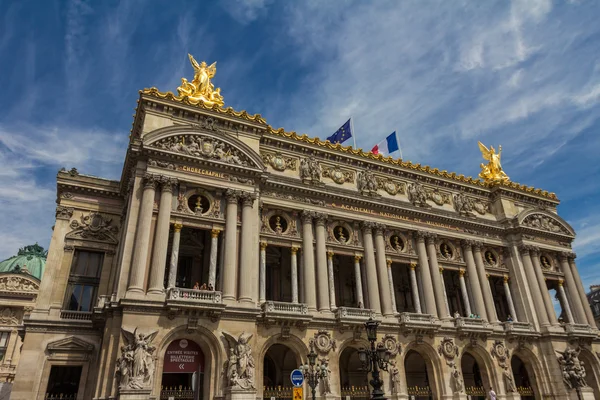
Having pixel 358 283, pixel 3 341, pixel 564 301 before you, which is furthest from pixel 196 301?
pixel 3 341

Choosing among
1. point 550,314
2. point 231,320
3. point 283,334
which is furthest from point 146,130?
point 550,314

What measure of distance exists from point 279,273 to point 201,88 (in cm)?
1462

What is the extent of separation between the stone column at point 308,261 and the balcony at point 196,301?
21.1 feet

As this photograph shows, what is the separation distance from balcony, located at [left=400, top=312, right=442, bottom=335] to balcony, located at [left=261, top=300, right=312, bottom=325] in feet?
24.1

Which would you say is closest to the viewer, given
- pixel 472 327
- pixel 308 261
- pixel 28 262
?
pixel 308 261

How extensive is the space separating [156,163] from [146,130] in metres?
2.51

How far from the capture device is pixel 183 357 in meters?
23.3

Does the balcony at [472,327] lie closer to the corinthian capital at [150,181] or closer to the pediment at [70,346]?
the corinthian capital at [150,181]

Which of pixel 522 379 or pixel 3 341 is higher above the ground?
pixel 3 341

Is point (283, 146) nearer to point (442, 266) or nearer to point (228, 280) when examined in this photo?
point (228, 280)

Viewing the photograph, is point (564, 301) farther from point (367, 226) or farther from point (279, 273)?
point (279, 273)

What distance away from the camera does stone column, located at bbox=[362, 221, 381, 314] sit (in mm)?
30422

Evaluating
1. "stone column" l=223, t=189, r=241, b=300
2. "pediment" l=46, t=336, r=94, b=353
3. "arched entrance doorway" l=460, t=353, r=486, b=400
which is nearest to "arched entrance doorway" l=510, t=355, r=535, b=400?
"arched entrance doorway" l=460, t=353, r=486, b=400

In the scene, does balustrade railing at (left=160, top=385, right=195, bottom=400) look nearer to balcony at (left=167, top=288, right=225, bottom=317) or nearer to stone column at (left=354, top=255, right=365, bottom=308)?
balcony at (left=167, top=288, right=225, bottom=317)
